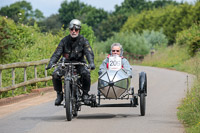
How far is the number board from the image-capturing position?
1047cm

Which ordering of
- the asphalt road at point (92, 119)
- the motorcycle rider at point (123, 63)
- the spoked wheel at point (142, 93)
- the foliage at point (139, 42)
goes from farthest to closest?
the foliage at point (139, 42)
the motorcycle rider at point (123, 63)
the spoked wheel at point (142, 93)
the asphalt road at point (92, 119)

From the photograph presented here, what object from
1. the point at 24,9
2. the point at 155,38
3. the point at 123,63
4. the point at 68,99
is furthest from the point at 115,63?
the point at 24,9

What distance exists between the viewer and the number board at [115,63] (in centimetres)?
1047

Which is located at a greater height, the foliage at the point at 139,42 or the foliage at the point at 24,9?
the foliage at the point at 24,9

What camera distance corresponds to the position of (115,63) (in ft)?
34.4

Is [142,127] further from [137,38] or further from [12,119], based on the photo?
[137,38]

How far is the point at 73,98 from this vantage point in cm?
962

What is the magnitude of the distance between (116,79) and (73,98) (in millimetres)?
960

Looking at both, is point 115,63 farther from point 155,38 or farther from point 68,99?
point 155,38

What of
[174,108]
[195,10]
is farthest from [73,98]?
[195,10]

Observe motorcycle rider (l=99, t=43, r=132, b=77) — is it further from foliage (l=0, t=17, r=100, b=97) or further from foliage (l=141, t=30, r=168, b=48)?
foliage (l=141, t=30, r=168, b=48)

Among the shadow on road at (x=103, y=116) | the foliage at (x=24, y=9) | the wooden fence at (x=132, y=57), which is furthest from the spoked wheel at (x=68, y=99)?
the foliage at (x=24, y=9)

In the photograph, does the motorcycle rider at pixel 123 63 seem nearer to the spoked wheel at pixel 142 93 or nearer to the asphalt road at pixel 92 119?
the spoked wheel at pixel 142 93

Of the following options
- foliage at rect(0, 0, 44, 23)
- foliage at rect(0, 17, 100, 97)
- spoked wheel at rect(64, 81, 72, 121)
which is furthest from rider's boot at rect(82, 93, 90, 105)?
foliage at rect(0, 0, 44, 23)
